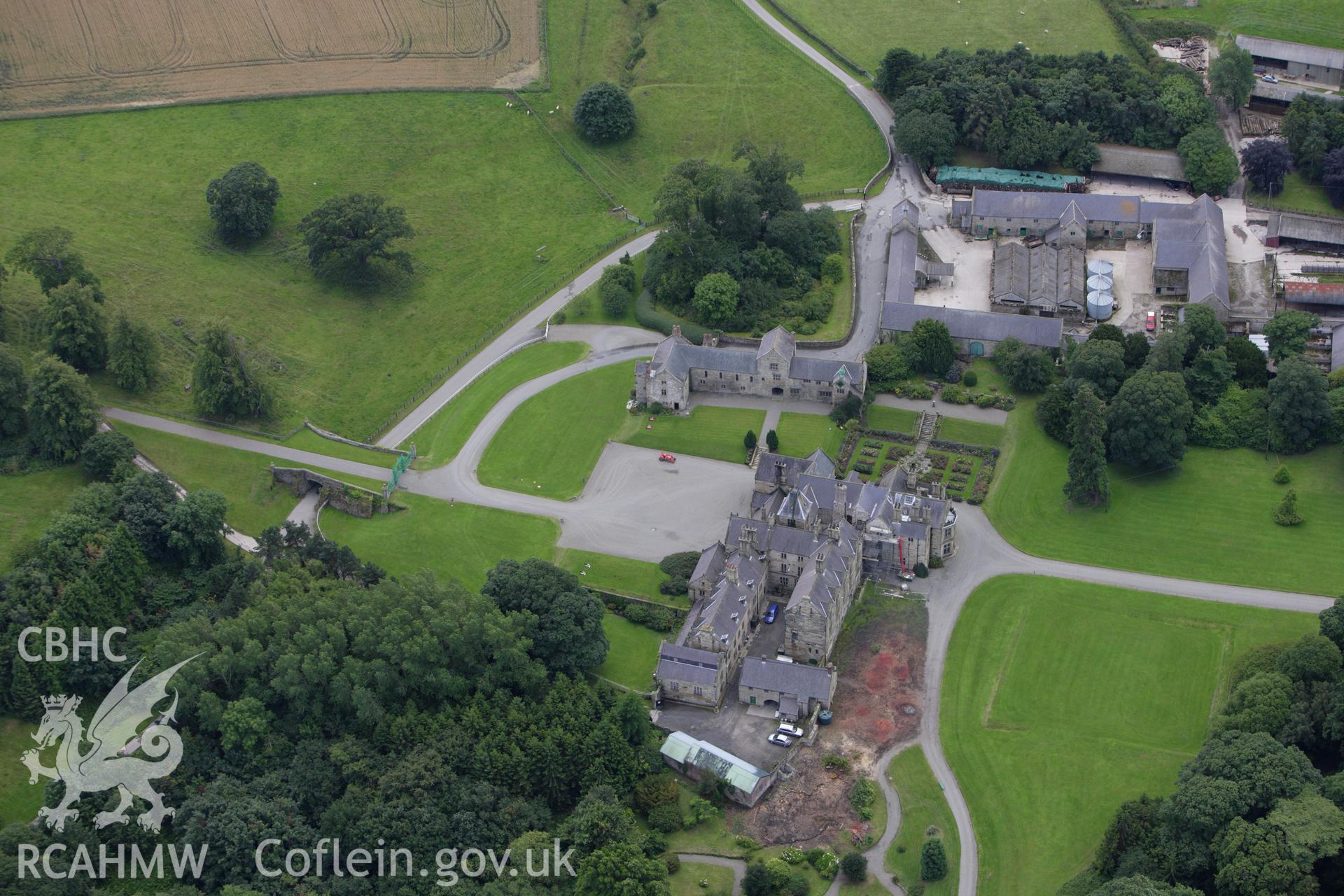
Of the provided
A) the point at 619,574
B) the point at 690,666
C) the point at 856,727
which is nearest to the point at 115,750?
the point at 619,574

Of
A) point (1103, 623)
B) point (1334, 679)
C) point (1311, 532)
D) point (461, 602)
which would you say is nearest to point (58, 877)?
point (461, 602)

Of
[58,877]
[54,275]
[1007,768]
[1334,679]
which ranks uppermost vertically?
[54,275]

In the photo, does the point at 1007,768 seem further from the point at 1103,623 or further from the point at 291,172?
the point at 291,172

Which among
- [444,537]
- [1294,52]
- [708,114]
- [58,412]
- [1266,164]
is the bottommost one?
[444,537]

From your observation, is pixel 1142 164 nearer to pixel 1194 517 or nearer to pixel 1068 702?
pixel 1194 517

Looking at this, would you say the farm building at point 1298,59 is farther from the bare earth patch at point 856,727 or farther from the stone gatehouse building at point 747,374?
the bare earth patch at point 856,727
